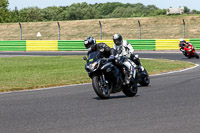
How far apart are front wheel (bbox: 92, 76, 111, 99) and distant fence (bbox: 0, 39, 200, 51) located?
25.4 meters

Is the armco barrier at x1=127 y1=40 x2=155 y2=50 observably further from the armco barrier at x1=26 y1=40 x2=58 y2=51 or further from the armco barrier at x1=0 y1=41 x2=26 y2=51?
the armco barrier at x1=0 y1=41 x2=26 y2=51

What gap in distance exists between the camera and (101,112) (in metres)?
8.12

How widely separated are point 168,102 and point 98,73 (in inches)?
60.0

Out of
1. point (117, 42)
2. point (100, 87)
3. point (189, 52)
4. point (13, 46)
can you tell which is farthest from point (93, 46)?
point (13, 46)

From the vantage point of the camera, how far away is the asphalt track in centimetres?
658

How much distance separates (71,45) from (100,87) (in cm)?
2843

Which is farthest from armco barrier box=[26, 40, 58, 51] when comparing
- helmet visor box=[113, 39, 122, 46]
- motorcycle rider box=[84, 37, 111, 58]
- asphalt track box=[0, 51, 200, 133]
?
motorcycle rider box=[84, 37, 111, 58]

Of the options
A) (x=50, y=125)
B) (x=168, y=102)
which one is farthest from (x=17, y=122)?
(x=168, y=102)

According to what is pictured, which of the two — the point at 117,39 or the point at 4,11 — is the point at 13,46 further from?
the point at 4,11

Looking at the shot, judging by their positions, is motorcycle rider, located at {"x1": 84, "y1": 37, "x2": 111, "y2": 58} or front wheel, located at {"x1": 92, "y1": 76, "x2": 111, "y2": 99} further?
motorcycle rider, located at {"x1": 84, "y1": 37, "x2": 111, "y2": 58}

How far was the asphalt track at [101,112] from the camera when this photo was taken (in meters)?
6.58

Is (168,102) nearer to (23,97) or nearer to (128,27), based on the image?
(23,97)

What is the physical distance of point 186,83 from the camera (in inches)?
530

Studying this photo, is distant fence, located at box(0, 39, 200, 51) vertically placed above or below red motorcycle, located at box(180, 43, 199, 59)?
below
